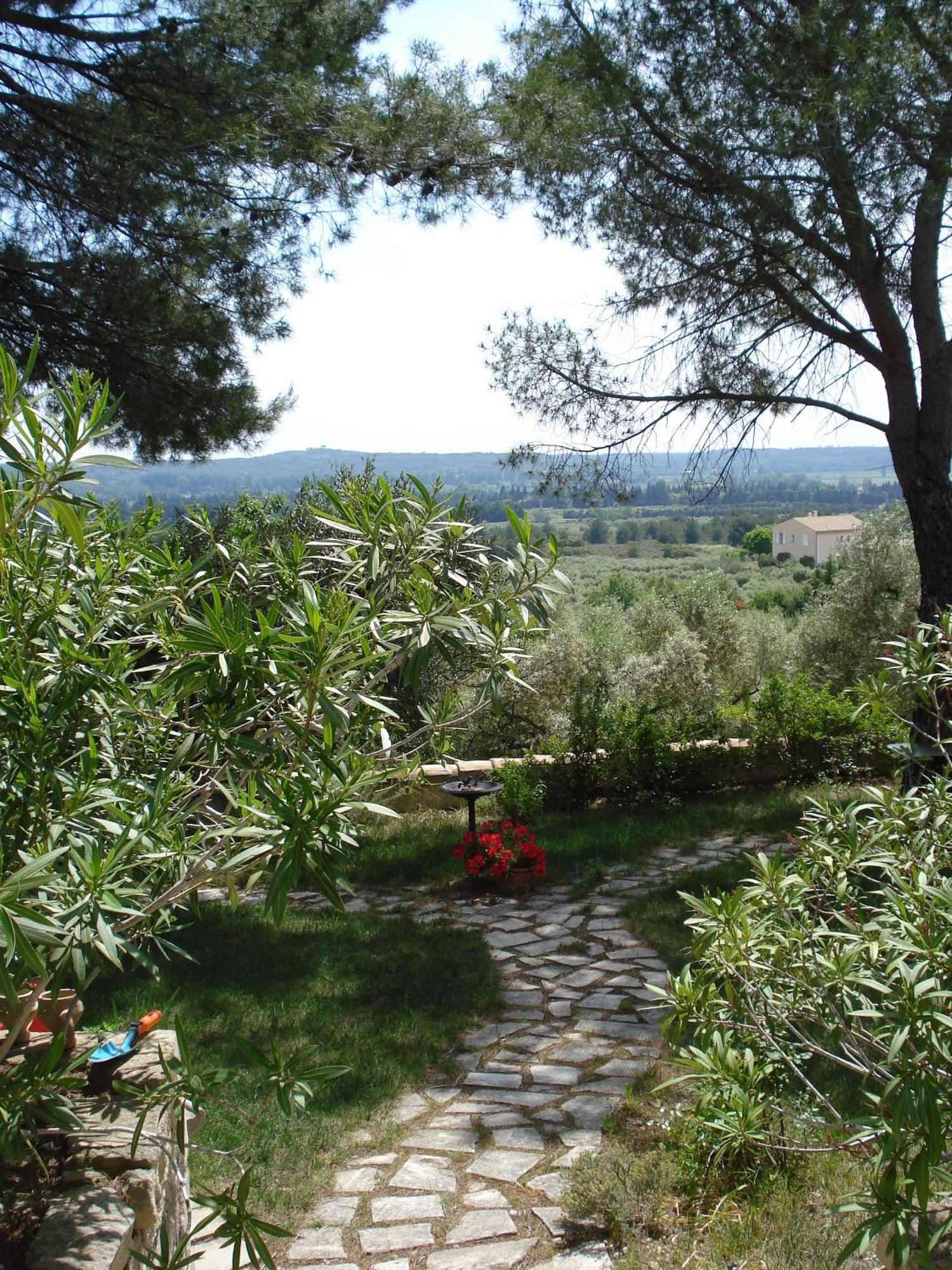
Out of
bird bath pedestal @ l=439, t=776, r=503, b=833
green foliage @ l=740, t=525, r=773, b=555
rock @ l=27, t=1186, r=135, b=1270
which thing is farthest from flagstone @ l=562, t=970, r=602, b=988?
green foliage @ l=740, t=525, r=773, b=555

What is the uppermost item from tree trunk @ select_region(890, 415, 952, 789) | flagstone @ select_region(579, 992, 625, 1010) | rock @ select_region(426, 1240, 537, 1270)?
tree trunk @ select_region(890, 415, 952, 789)

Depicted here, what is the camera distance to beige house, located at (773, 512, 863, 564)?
115ft

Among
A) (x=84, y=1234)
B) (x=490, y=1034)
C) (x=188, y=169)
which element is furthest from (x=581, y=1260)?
(x=188, y=169)

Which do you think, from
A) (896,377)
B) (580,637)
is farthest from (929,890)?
(580,637)

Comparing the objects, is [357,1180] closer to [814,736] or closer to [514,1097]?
[514,1097]

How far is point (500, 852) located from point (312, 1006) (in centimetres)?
205

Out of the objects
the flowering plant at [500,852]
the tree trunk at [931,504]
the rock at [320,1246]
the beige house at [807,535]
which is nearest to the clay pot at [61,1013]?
the rock at [320,1246]

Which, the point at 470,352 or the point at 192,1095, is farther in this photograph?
the point at 470,352

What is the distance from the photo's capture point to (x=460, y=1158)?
132 inches

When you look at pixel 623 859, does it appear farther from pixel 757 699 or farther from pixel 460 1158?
pixel 460 1158

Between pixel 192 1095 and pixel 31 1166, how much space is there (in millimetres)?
680

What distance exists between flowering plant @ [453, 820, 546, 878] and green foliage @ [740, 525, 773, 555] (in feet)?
124

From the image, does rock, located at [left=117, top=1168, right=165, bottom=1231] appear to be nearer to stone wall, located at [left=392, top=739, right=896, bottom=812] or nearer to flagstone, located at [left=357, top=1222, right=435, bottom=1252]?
flagstone, located at [left=357, top=1222, right=435, bottom=1252]

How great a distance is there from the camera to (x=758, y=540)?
42.8 m
